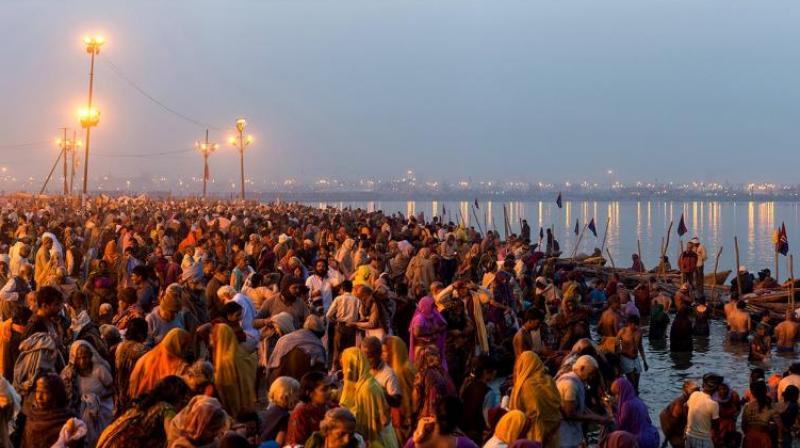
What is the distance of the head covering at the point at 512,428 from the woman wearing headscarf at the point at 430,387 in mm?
1299

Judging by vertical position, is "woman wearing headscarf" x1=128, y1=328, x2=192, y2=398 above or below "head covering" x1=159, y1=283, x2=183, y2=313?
below

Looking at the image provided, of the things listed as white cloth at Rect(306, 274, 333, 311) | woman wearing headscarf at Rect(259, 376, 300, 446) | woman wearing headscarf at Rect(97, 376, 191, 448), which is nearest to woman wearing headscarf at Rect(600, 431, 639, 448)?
woman wearing headscarf at Rect(259, 376, 300, 446)

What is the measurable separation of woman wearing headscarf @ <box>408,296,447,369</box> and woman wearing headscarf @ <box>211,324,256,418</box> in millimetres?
2009

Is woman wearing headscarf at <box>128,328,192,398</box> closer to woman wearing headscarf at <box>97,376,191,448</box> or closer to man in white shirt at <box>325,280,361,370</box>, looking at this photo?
woman wearing headscarf at <box>97,376,191,448</box>

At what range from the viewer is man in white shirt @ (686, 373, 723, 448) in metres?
9.13

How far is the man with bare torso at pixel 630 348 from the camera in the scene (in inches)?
425

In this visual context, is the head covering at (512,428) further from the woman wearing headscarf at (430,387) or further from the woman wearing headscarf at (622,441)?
the woman wearing headscarf at (430,387)

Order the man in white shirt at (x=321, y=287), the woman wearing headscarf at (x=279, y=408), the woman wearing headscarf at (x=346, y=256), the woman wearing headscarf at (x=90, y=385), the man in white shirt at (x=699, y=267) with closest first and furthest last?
the woman wearing headscarf at (x=279, y=408) → the woman wearing headscarf at (x=90, y=385) → the man in white shirt at (x=321, y=287) → the woman wearing headscarf at (x=346, y=256) → the man in white shirt at (x=699, y=267)

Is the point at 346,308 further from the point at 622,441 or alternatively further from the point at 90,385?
the point at 622,441

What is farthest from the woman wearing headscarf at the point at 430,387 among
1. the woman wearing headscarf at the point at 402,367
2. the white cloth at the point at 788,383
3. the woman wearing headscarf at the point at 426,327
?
the white cloth at the point at 788,383

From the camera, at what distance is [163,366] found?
7438mm

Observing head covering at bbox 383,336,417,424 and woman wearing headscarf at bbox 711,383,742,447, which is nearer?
head covering at bbox 383,336,417,424

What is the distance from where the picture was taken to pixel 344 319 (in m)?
10.9

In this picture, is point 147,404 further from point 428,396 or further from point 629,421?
point 629,421
